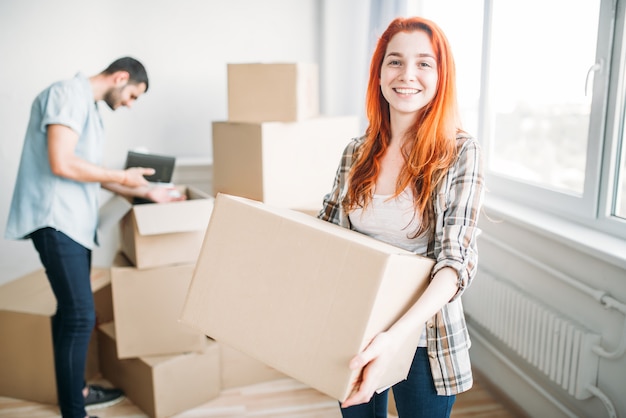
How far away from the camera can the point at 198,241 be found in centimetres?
198

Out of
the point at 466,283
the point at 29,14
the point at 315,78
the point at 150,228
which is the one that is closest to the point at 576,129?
the point at 315,78

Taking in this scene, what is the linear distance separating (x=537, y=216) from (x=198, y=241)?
47.3 inches

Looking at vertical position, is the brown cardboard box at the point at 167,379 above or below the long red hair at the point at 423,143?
below

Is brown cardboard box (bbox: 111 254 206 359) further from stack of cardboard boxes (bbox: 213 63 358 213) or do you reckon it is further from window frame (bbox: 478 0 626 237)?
window frame (bbox: 478 0 626 237)

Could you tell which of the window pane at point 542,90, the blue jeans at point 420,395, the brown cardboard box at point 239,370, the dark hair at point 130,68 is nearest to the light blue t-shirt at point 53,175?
the dark hair at point 130,68

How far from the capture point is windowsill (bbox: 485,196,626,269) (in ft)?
4.76

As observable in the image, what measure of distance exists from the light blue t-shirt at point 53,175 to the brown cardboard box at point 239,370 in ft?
2.45

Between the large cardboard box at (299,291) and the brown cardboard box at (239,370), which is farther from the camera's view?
the brown cardboard box at (239,370)

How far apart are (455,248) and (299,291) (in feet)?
0.92

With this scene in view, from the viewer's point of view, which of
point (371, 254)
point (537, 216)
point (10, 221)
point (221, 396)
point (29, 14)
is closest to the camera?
point (371, 254)

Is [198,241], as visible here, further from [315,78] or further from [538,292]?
[538,292]

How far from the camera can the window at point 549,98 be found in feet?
5.24

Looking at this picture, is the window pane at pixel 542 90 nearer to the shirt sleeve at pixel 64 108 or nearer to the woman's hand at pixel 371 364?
the woman's hand at pixel 371 364

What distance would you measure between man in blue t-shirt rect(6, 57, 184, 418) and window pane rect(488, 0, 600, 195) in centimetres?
141
